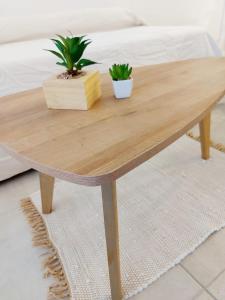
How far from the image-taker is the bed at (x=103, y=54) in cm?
92

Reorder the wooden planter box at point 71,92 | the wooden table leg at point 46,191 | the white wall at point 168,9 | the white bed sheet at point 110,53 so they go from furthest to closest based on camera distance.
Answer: the white wall at point 168,9 → the white bed sheet at point 110,53 → the wooden table leg at point 46,191 → the wooden planter box at point 71,92

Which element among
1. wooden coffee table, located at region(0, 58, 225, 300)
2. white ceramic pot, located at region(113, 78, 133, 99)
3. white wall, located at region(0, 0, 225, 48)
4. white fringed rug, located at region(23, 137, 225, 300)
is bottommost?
white fringed rug, located at region(23, 137, 225, 300)

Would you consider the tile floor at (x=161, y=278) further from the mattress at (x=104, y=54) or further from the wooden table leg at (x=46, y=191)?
the mattress at (x=104, y=54)

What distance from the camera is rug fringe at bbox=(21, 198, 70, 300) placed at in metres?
0.64

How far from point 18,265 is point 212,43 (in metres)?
1.53

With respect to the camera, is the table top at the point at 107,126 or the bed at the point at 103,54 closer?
the table top at the point at 107,126

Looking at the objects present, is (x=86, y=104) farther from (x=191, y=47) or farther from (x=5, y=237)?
(x=191, y=47)

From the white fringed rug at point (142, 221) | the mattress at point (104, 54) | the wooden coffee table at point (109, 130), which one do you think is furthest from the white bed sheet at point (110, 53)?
the white fringed rug at point (142, 221)

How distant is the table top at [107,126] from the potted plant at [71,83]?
25 mm

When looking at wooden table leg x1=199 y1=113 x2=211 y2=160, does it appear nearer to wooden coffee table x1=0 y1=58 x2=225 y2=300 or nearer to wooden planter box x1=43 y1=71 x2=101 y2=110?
wooden coffee table x1=0 y1=58 x2=225 y2=300

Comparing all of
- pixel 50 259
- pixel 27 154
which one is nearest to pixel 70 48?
pixel 27 154

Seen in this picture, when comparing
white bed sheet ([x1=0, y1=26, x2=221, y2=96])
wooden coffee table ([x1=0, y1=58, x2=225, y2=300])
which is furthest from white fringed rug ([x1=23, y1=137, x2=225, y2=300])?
white bed sheet ([x1=0, y1=26, x2=221, y2=96])

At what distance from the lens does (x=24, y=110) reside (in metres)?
0.65

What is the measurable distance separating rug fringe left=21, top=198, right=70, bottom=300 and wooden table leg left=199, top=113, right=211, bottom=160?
0.73m
